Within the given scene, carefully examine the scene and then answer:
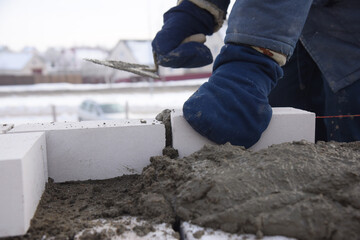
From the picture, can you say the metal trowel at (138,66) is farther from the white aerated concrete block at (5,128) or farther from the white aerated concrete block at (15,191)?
the white aerated concrete block at (15,191)

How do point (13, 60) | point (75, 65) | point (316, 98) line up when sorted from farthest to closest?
point (75, 65), point (13, 60), point (316, 98)

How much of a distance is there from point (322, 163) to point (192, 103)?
571mm

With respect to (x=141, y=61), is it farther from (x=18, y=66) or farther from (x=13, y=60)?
(x=13, y=60)

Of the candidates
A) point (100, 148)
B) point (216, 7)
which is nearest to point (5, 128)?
point (100, 148)

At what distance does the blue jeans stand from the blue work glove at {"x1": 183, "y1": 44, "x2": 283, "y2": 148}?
752 mm

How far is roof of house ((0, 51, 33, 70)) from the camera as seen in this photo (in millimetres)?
30688

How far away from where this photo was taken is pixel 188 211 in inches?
34.9

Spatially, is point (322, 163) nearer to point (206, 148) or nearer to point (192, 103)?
point (206, 148)

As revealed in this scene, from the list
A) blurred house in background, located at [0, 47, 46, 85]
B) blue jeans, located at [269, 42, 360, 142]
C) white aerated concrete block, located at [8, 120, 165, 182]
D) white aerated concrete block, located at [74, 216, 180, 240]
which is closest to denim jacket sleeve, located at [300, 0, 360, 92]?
blue jeans, located at [269, 42, 360, 142]

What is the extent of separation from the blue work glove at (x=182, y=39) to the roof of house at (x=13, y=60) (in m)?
33.4

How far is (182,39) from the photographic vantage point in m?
2.01

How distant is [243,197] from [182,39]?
1.38 m

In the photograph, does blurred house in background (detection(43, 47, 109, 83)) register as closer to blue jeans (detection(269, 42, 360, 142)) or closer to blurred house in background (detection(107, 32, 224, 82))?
blurred house in background (detection(107, 32, 224, 82))

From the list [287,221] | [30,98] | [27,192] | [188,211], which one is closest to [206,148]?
[188,211]
